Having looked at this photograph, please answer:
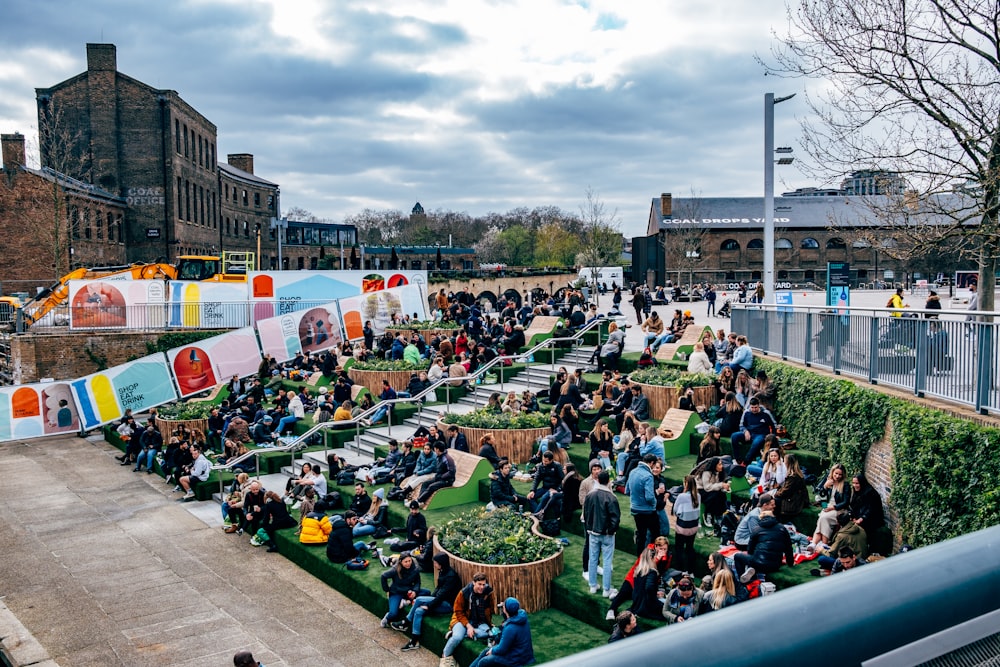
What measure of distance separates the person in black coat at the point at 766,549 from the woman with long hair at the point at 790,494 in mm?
1292

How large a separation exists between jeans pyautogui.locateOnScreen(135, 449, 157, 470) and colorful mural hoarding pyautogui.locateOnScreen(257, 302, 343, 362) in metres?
8.25

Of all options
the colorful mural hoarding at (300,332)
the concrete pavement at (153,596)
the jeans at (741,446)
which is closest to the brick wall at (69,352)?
the colorful mural hoarding at (300,332)

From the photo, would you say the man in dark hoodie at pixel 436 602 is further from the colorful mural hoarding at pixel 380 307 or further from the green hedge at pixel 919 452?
the colorful mural hoarding at pixel 380 307

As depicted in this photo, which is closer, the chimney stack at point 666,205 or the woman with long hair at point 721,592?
the woman with long hair at point 721,592

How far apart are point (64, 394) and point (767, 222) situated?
22.5m

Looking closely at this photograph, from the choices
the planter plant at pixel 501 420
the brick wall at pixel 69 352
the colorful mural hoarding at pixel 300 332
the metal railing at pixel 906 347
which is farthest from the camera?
the brick wall at pixel 69 352

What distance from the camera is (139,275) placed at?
37.2 metres

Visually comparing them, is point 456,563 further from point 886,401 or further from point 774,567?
point 886,401

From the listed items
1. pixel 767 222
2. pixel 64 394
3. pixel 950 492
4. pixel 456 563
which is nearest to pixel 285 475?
pixel 456 563

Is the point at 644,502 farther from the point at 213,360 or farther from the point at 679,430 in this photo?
the point at 213,360

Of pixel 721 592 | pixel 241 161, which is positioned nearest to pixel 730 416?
pixel 721 592

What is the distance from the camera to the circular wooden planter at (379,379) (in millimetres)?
25391

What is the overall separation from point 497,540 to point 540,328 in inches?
663

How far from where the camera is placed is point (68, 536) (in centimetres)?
1705
